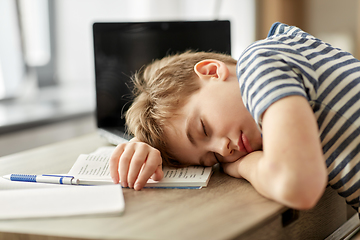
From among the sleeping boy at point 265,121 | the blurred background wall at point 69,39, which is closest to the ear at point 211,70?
the sleeping boy at point 265,121

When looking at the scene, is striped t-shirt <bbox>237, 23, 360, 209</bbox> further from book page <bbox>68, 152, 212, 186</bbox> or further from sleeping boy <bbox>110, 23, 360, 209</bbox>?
book page <bbox>68, 152, 212, 186</bbox>

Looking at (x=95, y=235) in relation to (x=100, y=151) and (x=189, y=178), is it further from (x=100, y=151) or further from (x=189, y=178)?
(x=100, y=151)

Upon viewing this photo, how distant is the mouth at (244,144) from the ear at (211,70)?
123 mm

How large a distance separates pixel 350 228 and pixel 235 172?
295 millimetres

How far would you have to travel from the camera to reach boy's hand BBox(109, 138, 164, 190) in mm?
644

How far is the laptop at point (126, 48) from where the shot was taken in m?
1.08

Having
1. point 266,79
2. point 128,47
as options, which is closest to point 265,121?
point 266,79

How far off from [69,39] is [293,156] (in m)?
1.84

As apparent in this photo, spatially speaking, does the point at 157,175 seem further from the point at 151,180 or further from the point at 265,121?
the point at 265,121

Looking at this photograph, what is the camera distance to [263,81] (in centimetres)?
55

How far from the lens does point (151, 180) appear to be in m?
0.68

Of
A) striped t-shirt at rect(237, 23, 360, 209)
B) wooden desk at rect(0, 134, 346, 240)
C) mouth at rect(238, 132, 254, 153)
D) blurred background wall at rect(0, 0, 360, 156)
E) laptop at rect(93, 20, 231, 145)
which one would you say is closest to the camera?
wooden desk at rect(0, 134, 346, 240)

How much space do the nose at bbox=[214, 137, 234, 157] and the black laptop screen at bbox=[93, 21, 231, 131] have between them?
0.45m

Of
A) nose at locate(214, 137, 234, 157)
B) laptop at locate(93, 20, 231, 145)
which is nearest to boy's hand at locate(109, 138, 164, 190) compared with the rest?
nose at locate(214, 137, 234, 157)
